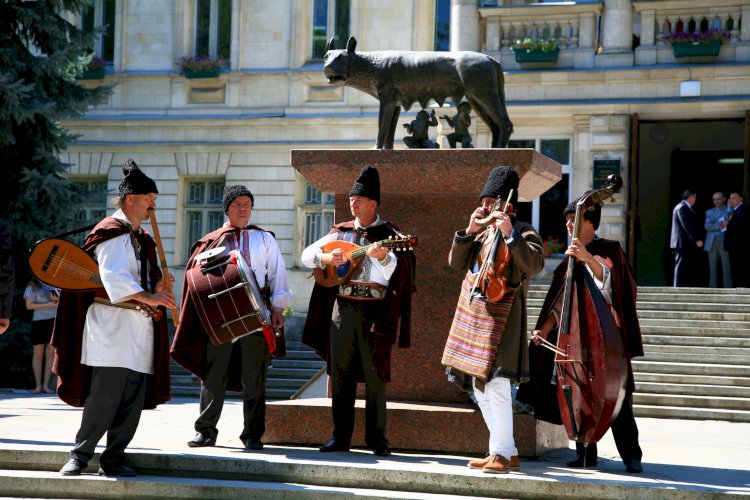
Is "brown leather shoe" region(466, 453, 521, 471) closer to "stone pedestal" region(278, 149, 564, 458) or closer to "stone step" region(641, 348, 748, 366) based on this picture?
"stone pedestal" region(278, 149, 564, 458)

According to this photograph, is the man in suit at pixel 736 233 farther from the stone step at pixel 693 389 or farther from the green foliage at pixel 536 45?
the stone step at pixel 693 389

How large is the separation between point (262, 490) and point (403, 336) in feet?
5.07

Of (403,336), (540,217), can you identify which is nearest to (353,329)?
(403,336)

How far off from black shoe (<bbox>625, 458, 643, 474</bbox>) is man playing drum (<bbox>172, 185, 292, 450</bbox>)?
2449mm

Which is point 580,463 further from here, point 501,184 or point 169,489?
point 169,489

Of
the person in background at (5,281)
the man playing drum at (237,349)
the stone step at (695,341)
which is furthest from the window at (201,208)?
the person in background at (5,281)

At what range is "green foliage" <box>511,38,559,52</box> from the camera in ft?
71.7

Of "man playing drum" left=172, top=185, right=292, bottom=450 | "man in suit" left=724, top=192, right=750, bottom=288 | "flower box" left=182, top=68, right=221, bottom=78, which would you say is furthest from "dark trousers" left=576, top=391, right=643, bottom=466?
"flower box" left=182, top=68, right=221, bottom=78

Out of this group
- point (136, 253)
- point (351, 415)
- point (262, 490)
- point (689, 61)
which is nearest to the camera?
point (262, 490)

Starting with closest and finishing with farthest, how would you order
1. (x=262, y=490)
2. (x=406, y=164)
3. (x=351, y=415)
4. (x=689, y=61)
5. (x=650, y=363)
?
(x=262, y=490), (x=351, y=415), (x=406, y=164), (x=650, y=363), (x=689, y=61)

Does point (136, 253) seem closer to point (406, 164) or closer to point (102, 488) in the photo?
point (102, 488)

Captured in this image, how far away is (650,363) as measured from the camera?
49.5ft

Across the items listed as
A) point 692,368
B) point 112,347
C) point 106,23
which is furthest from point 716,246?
point 112,347

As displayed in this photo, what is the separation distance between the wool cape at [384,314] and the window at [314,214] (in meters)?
16.1
